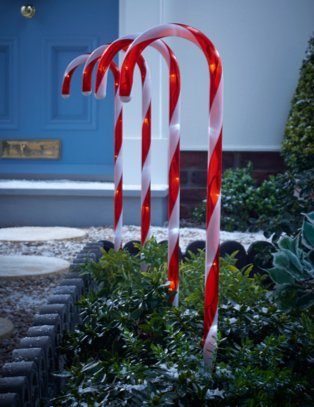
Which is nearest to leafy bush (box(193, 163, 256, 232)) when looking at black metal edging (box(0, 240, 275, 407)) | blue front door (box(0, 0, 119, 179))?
blue front door (box(0, 0, 119, 179))

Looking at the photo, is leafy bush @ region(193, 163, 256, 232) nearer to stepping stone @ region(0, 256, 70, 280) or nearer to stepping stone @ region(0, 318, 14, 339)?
stepping stone @ region(0, 256, 70, 280)

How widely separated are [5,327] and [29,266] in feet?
4.16

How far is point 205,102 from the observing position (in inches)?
293

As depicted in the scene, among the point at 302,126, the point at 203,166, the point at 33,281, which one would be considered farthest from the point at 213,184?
the point at 203,166

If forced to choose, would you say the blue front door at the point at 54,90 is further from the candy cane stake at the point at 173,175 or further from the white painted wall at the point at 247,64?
the candy cane stake at the point at 173,175

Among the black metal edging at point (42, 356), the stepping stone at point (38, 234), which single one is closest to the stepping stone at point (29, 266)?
the stepping stone at point (38, 234)

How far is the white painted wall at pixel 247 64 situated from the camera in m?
7.36

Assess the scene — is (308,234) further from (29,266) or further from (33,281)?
(29,266)

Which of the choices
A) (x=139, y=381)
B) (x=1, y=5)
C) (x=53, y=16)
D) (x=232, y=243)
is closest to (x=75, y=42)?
(x=53, y=16)

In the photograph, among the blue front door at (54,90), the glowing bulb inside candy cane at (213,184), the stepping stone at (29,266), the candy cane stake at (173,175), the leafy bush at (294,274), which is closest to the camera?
the glowing bulb inside candy cane at (213,184)

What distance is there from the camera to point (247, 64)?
741 centimetres

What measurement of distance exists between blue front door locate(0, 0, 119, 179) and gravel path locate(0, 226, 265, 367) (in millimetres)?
1126

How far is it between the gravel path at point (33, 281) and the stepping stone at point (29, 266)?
36 millimetres

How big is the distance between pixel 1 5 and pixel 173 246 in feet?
17.1
